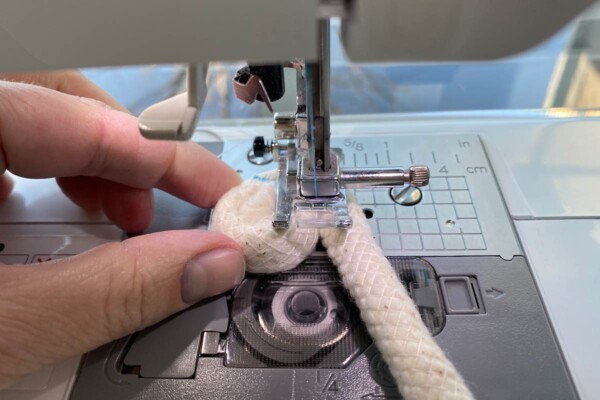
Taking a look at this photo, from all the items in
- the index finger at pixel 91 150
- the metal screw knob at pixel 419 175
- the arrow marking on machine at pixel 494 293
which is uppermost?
the index finger at pixel 91 150

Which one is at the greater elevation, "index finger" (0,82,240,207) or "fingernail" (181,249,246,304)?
"index finger" (0,82,240,207)

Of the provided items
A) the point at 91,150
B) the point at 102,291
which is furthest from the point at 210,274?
the point at 91,150

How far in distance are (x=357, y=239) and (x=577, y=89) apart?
814 mm

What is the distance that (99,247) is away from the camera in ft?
2.06

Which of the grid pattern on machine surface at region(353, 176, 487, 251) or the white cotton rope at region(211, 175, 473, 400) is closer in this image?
the white cotton rope at region(211, 175, 473, 400)

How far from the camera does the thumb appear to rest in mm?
565

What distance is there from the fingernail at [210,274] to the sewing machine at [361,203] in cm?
4

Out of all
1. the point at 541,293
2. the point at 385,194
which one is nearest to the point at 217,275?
the point at 385,194

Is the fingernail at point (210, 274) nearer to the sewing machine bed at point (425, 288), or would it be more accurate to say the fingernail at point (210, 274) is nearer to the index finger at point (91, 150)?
the sewing machine bed at point (425, 288)

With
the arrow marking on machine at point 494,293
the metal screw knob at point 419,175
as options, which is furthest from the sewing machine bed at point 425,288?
the metal screw knob at point 419,175

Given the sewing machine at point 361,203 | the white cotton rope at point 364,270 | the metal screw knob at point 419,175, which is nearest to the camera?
the sewing machine at point 361,203

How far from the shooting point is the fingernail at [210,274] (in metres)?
0.64

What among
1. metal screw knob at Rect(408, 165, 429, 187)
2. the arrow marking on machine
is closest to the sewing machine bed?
the arrow marking on machine

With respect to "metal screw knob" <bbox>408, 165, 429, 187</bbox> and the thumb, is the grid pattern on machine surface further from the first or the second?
the thumb
